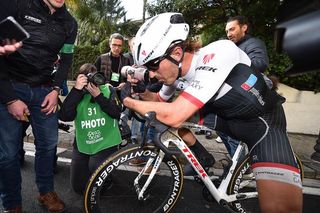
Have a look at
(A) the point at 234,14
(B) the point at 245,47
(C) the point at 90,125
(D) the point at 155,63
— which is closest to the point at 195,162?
(D) the point at 155,63

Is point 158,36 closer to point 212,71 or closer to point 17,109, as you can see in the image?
point 212,71

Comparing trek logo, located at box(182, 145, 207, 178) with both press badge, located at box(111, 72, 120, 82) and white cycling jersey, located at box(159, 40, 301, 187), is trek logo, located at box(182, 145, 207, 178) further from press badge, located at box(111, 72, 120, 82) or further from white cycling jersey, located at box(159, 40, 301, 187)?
press badge, located at box(111, 72, 120, 82)

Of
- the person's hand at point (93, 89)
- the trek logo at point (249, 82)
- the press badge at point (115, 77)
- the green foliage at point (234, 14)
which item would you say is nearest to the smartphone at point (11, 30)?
the person's hand at point (93, 89)

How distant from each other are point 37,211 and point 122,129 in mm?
1871

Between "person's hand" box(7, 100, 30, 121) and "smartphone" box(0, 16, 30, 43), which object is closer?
"smartphone" box(0, 16, 30, 43)

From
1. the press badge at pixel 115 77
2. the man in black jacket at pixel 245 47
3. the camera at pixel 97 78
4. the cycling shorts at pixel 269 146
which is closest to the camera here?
the cycling shorts at pixel 269 146

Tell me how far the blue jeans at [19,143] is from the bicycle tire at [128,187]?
64 centimetres

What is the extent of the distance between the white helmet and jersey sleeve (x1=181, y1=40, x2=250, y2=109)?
264 millimetres

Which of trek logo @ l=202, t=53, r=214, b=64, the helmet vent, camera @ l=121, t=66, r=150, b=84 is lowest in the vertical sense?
camera @ l=121, t=66, r=150, b=84

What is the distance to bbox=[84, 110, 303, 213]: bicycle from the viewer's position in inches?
94.3

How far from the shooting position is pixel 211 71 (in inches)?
75.0

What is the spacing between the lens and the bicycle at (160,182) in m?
2.40

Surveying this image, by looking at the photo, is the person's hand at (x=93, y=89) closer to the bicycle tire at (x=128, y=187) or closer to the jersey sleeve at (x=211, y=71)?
the bicycle tire at (x=128, y=187)

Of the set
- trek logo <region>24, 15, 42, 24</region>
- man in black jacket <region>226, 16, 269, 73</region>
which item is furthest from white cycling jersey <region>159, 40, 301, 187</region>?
man in black jacket <region>226, 16, 269, 73</region>
